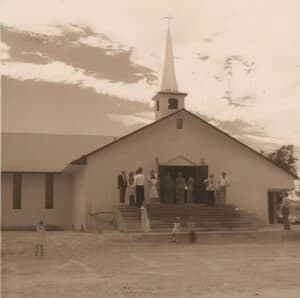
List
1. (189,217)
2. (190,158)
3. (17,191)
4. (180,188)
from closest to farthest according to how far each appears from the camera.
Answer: (189,217), (180,188), (190,158), (17,191)

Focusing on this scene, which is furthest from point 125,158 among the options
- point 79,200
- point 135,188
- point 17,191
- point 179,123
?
point 17,191

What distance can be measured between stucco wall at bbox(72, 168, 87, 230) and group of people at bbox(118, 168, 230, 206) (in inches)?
74.9

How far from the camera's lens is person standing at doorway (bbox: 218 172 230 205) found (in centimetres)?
2577

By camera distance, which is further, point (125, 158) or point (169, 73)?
point (169, 73)

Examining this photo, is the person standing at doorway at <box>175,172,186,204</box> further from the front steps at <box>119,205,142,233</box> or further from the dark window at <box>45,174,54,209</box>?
the dark window at <box>45,174,54,209</box>

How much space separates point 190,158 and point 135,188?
4145mm

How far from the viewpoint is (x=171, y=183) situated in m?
26.1

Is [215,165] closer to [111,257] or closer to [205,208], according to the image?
[205,208]

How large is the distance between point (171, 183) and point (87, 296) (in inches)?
666

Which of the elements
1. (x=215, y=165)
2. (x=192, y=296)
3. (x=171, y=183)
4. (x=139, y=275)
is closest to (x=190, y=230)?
(x=171, y=183)

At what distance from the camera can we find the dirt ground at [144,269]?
32.3 feet

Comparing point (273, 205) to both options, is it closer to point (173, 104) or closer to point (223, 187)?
point (223, 187)

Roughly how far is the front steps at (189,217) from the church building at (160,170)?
181 cm

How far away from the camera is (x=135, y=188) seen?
24469 mm
